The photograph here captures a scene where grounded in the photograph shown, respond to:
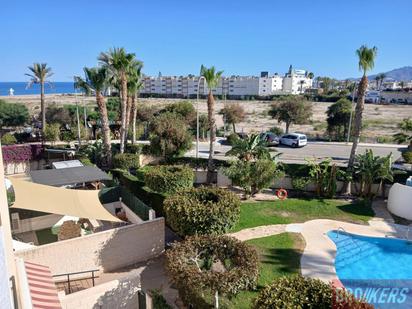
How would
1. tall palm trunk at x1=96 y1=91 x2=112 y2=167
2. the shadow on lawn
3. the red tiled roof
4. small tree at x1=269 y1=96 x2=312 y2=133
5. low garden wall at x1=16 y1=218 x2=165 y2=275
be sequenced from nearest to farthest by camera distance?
1. the red tiled roof
2. low garden wall at x1=16 y1=218 x2=165 y2=275
3. the shadow on lawn
4. tall palm trunk at x1=96 y1=91 x2=112 y2=167
5. small tree at x1=269 y1=96 x2=312 y2=133

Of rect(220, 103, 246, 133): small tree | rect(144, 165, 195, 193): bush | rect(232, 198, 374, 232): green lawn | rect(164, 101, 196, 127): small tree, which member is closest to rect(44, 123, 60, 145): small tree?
rect(164, 101, 196, 127): small tree

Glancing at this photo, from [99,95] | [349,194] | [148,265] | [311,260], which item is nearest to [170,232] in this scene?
[148,265]

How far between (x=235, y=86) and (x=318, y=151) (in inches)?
5241

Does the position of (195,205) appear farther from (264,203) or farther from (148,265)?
(264,203)

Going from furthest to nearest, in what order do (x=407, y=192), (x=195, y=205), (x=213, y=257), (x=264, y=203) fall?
(x=264, y=203) → (x=407, y=192) → (x=195, y=205) → (x=213, y=257)

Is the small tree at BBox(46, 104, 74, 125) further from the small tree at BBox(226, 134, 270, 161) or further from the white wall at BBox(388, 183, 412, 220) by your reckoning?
the white wall at BBox(388, 183, 412, 220)

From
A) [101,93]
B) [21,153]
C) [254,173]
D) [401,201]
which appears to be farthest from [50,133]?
[401,201]

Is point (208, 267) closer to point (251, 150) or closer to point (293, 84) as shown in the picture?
point (251, 150)

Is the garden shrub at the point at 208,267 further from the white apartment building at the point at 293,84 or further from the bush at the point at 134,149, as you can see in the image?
the white apartment building at the point at 293,84

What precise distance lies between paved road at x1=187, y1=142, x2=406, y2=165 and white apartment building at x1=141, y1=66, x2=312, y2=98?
113326 millimetres

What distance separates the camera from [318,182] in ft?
72.5

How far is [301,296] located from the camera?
311 inches

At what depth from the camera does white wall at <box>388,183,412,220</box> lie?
1859 cm

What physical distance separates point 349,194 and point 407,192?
4162 mm
